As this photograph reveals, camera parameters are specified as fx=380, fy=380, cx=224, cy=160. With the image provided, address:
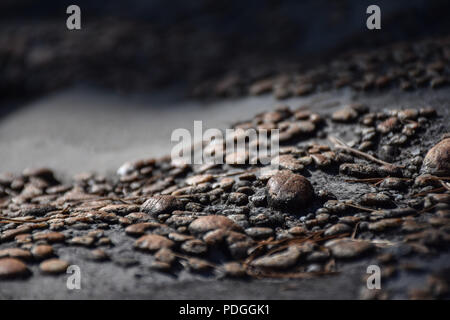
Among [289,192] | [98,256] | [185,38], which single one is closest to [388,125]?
[289,192]

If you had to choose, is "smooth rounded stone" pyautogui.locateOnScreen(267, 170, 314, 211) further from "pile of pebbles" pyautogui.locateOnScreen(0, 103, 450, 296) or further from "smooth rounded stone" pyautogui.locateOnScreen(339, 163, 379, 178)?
"smooth rounded stone" pyautogui.locateOnScreen(339, 163, 379, 178)

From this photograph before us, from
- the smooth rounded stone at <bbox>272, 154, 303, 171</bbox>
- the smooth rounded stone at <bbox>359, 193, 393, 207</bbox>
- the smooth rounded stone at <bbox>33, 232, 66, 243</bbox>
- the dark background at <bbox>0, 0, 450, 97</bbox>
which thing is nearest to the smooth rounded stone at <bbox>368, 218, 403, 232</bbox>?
the smooth rounded stone at <bbox>359, 193, 393, 207</bbox>

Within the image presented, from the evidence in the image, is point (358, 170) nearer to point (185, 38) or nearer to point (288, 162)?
point (288, 162)

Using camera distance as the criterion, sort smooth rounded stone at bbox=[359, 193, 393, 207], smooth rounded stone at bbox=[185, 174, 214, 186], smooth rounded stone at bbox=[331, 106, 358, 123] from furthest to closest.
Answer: smooth rounded stone at bbox=[331, 106, 358, 123]
smooth rounded stone at bbox=[185, 174, 214, 186]
smooth rounded stone at bbox=[359, 193, 393, 207]

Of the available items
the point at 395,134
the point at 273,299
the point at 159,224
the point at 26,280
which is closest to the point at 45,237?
the point at 26,280

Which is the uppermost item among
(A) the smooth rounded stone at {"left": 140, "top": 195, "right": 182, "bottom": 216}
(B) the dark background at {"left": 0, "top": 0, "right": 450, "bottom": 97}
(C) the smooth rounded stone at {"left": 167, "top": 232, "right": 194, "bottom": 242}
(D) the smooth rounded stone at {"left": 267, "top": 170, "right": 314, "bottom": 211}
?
(B) the dark background at {"left": 0, "top": 0, "right": 450, "bottom": 97}

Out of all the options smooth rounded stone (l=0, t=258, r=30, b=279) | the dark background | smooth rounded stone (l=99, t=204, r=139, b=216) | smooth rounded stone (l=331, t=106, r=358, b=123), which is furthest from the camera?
the dark background

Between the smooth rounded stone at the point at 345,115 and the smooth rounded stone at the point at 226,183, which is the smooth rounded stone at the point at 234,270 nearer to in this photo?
the smooth rounded stone at the point at 226,183
